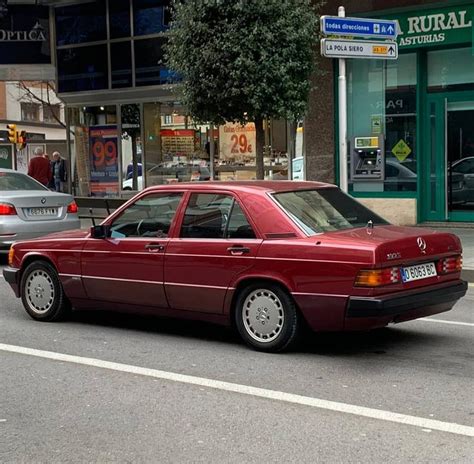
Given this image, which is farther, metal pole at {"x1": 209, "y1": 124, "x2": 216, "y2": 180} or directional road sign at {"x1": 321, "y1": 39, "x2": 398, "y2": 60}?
metal pole at {"x1": 209, "y1": 124, "x2": 216, "y2": 180}

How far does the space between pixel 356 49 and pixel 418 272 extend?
216 inches

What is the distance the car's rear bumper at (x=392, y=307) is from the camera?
18.4 ft

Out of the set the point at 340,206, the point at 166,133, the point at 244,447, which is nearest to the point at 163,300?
the point at 340,206

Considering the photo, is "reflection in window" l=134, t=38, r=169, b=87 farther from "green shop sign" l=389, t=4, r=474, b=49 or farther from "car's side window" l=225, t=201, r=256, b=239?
"car's side window" l=225, t=201, r=256, b=239

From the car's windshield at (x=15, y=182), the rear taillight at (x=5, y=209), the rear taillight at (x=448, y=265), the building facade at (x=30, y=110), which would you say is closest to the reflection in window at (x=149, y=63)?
the car's windshield at (x=15, y=182)

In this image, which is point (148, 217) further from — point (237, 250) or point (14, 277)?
point (14, 277)

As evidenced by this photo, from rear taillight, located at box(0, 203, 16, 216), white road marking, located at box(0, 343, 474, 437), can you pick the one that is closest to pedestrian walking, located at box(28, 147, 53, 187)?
rear taillight, located at box(0, 203, 16, 216)

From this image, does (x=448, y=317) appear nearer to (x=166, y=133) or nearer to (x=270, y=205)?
(x=270, y=205)

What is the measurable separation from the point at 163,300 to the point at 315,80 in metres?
10.2

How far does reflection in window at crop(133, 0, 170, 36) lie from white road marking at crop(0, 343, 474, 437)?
1334 centimetres

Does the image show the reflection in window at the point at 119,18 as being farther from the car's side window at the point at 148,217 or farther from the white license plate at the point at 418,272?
the white license plate at the point at 418,272

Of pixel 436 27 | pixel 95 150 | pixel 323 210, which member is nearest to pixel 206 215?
pixel 323 210

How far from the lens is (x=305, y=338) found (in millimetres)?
6684

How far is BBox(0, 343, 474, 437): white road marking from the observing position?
4484mm
